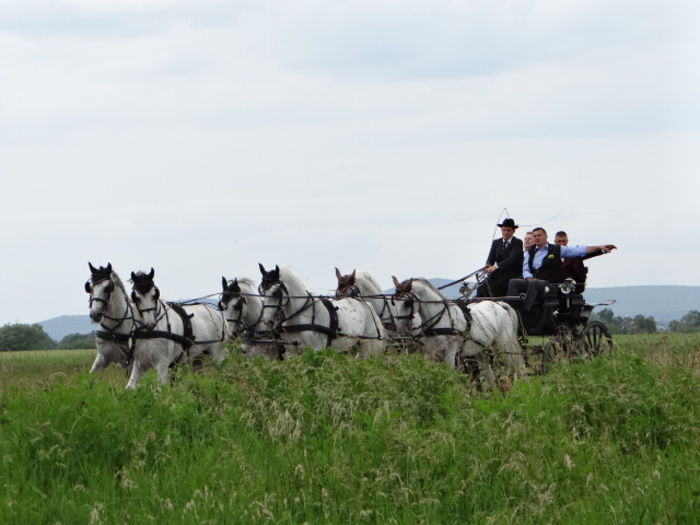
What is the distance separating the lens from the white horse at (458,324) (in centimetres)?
1514

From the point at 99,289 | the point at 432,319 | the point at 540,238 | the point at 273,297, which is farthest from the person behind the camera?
the point at 540,238

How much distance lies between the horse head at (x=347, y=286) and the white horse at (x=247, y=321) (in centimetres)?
176

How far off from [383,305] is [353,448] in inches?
353

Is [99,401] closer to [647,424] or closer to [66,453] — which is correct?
[66,453]

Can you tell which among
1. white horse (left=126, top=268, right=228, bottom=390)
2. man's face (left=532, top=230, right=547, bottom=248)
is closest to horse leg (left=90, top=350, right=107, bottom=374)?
white horse (left=126, top=268, right=228, bottom=390)

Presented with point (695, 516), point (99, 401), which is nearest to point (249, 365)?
point (99, 401)

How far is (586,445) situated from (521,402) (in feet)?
2.83

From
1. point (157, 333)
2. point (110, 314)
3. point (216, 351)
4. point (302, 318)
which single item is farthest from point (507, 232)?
point (110, 314)

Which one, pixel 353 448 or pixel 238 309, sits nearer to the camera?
pixel 353 448

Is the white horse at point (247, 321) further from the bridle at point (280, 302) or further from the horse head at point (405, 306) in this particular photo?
the horse head at point (405, 306)

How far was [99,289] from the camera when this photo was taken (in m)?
12.8

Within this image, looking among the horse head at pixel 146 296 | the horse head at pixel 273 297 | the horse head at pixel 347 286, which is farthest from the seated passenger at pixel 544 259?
the horse head at pixel 146 296

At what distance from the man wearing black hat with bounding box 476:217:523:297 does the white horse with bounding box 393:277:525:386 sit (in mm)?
669

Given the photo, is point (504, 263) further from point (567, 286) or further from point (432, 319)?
point (432, 319)
